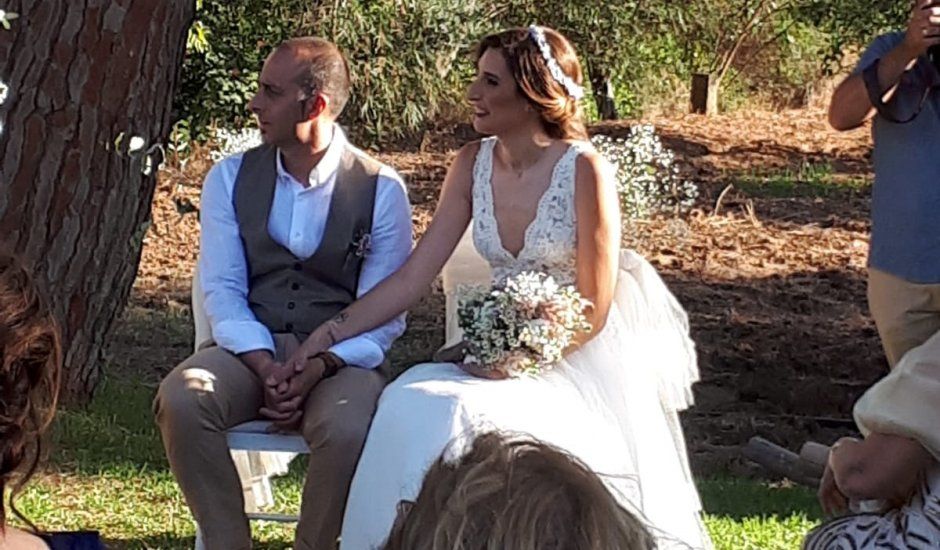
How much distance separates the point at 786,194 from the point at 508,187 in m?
9.18

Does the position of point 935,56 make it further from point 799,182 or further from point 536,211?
point 799,182

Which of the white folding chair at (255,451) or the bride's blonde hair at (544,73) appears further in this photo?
the bride's blonde hair at (544,73)

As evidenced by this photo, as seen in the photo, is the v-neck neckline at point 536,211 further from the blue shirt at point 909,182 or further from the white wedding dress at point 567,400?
the blue shirt at point 909,182

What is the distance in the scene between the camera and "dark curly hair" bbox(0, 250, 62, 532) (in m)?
1.95

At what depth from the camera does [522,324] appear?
3.94 meters

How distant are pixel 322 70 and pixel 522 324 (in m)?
0.94

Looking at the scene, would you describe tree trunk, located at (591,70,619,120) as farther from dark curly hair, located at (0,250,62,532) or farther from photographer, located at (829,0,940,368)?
dark curly hair, located at (0,250,62,532)

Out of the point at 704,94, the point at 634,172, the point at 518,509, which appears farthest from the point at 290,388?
the point at 704,94

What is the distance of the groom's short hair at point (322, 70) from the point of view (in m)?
4.28

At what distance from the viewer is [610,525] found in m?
1.46

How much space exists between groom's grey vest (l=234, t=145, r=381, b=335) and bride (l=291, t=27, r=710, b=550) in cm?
12

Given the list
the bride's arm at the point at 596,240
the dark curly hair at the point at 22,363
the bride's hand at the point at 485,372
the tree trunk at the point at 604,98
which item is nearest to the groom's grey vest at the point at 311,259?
the bride's hand at the point at 485,372

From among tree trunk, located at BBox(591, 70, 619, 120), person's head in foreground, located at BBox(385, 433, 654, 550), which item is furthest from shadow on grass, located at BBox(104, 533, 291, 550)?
tree trunk, located at BBox(591, 70, 619, 120)

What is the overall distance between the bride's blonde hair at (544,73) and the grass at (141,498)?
1474mm
